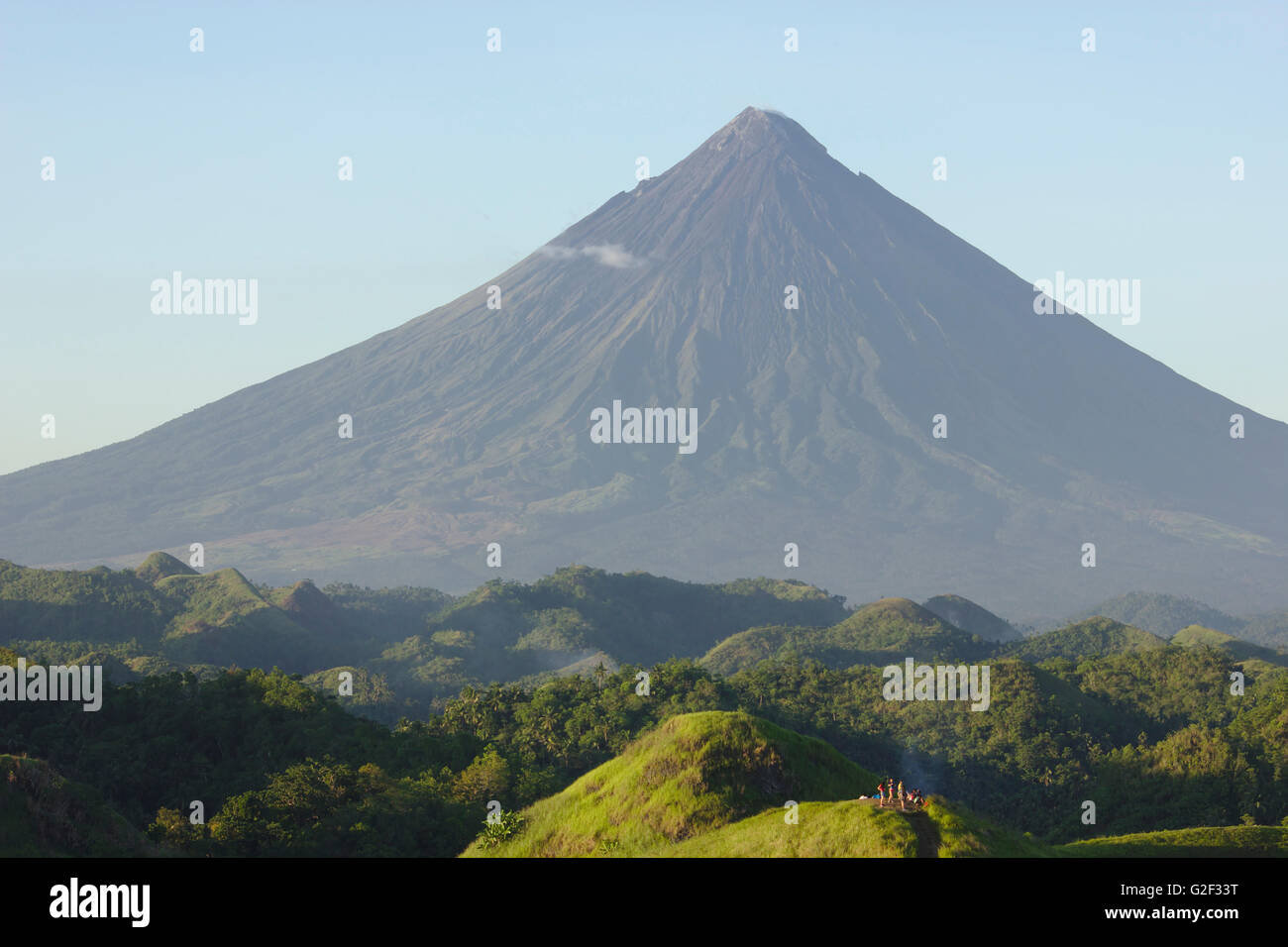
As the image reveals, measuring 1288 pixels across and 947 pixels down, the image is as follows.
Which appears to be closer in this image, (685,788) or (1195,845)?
(685,788)

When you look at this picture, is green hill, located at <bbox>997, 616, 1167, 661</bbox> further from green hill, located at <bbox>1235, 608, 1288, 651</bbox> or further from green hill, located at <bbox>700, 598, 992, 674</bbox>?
green hill, located at <bbox>1235, 608, 1288, 651</bbox>

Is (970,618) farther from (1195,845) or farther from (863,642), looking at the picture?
(1195,845)

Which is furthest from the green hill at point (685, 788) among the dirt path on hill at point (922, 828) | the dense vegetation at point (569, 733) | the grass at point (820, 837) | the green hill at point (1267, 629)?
the green hill at point (1267, 629)

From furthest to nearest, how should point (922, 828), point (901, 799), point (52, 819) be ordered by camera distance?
point (52, 819), point (901, 799), point (922, 828)

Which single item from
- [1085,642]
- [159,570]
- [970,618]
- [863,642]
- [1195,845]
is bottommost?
[1195,845]

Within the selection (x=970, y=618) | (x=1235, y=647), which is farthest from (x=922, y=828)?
(x=970, y=618)

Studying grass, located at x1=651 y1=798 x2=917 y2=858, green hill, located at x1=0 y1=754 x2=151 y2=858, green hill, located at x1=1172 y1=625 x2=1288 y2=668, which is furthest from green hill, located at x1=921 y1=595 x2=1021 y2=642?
grass, located at x1=651 y1=798 x2=917 y2=858

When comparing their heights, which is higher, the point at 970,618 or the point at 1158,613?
the point at 970,618
